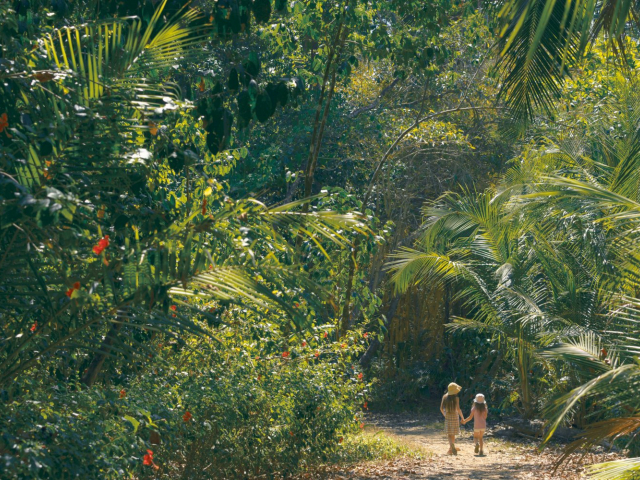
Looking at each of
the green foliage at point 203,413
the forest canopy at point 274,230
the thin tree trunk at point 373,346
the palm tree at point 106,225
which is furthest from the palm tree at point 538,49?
the thin tree trunk at point 373,346

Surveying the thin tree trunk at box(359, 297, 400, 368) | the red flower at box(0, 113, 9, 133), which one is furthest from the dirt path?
the red flower at box(0, 113, 9, 133)

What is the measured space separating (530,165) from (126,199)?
28.9ft

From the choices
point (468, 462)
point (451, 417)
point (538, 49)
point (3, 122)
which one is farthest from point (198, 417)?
point (451, 417)

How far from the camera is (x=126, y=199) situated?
4125 mm

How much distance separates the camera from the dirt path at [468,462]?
9.79 metres

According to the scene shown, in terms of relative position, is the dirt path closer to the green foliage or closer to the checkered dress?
the checkered dress

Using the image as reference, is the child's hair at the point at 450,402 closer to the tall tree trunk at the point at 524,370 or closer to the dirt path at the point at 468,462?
the dirt path at the point at 468,462

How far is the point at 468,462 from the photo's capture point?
1143 centimetres

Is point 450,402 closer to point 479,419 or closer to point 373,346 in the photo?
point 479,419

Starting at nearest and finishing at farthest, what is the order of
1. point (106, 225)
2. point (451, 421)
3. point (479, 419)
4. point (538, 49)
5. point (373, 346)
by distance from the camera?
point (106, 225), point (538, 49), point (479, 419), point (451, 421), point (373, 346)

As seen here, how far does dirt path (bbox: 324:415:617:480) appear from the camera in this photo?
32.1 feet

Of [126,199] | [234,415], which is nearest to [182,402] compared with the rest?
Result: [234,415]

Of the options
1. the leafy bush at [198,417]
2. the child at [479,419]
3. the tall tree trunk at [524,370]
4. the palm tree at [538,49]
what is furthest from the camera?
the child at [479,419]

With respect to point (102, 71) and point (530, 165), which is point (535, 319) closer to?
point (530, 165)
